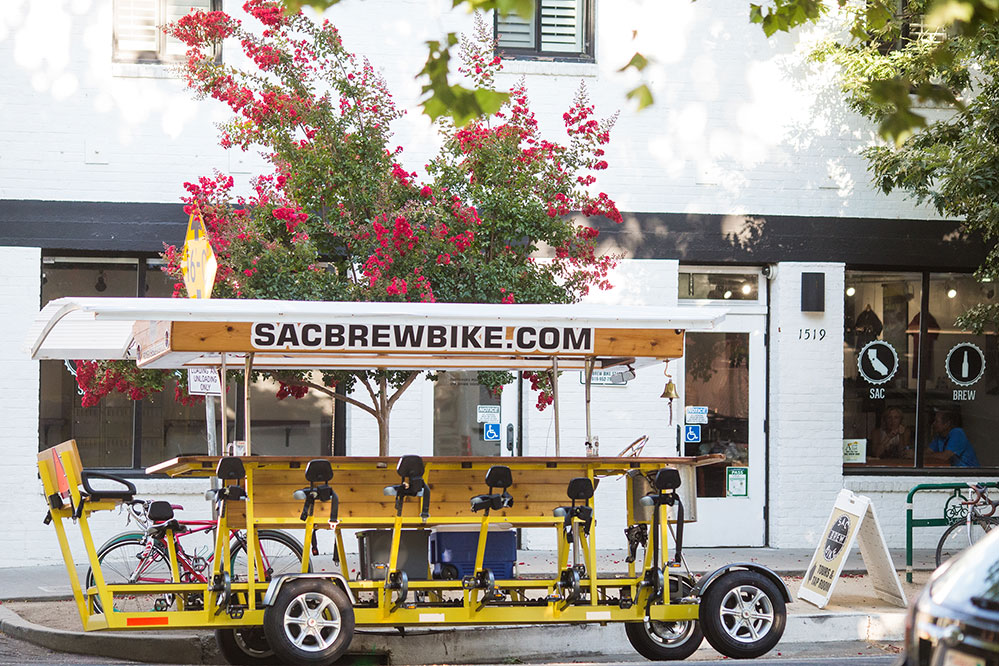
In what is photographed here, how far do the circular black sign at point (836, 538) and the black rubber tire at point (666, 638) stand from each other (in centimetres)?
207

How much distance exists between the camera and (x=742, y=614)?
8.48 m

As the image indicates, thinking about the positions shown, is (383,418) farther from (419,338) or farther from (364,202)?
(419,338)

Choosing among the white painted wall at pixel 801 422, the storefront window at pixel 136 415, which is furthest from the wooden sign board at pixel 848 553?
the storefront window at pixel 136 415

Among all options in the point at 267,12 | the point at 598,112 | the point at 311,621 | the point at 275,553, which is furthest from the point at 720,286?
the point at 311,621

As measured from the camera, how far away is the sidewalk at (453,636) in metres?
9.09

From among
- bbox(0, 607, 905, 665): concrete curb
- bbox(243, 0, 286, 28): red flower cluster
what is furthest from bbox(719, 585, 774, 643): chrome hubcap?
bbox(243, 0, 286, 28): red flower cluster

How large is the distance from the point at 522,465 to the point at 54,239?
6.82 meters

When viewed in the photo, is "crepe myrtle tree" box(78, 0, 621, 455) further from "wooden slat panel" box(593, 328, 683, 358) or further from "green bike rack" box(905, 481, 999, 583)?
"green bike rack" box(905, 481, 999, 583)

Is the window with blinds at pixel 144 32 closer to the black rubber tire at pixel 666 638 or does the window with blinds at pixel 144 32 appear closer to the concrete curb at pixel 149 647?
the concrete curb at pixel 149 647

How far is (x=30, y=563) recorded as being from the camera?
512 inches

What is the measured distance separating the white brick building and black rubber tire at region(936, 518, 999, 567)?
44 cm

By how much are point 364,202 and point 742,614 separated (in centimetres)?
446

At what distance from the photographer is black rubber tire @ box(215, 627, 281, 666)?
8.71m

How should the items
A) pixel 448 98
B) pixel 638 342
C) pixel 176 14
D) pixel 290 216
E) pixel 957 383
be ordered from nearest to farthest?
pixel 448 98 → pixel 638 342 → pixel 290 216 → pixel 176 14 → pixel 957 383
